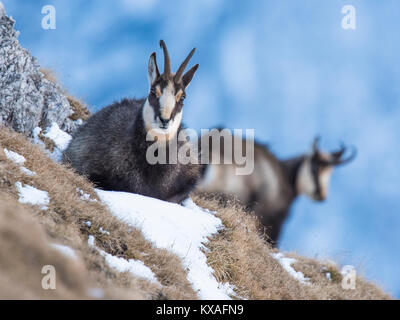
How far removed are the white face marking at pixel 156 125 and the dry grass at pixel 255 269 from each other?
79.7 inches

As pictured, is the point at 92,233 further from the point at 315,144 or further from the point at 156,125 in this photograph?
the point at 315,144

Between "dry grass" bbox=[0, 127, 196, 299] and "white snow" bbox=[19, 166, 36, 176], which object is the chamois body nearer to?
"dry grass" bbox=[0, 127, 196, 299]

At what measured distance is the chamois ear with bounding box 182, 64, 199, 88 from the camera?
9484 mm

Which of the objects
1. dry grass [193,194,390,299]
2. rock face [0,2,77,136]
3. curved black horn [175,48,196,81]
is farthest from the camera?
rock face [0,2,77,136]

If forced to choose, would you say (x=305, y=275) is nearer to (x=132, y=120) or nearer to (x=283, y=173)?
(x=132, y=120)

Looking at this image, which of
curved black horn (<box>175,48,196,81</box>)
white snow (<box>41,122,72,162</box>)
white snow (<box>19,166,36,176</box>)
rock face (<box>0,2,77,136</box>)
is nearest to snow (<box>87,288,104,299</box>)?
white snow (<box>19,166,36,176</box>)

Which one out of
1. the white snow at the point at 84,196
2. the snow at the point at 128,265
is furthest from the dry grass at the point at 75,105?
the snow at the point at 128,265

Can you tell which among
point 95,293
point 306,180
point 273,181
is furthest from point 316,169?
point 95,293

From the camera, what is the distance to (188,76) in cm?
950

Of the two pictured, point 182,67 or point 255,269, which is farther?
point 182,67

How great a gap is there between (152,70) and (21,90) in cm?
320

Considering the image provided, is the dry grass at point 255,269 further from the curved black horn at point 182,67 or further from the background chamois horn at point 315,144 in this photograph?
the background chamois horn at point 315,144

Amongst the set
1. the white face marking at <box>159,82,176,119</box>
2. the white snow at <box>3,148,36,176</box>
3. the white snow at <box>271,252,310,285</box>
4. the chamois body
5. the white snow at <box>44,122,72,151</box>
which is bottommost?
the white snow at <box>271,252,310,285</box>

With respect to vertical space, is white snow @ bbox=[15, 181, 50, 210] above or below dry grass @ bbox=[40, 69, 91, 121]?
below
